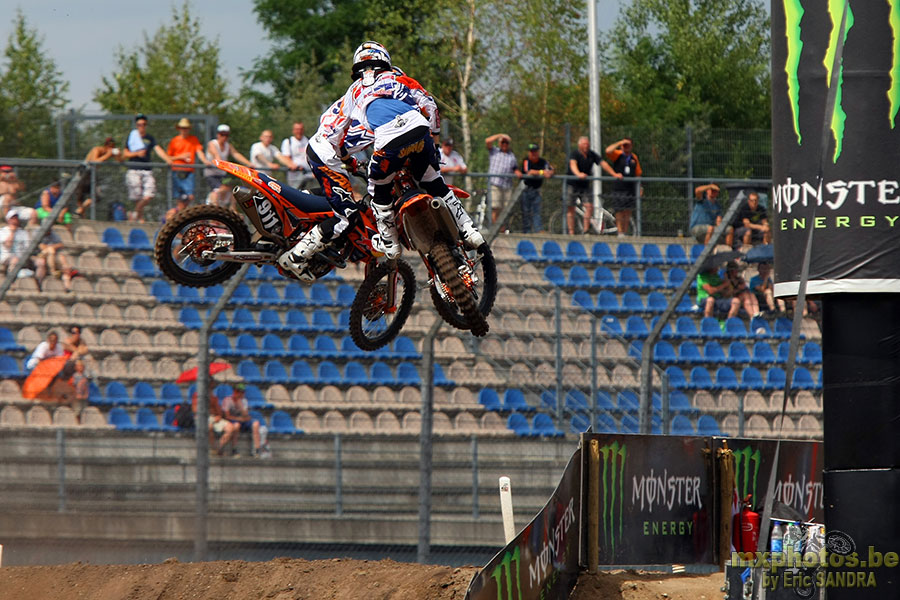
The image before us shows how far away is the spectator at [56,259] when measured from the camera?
39.2 feet

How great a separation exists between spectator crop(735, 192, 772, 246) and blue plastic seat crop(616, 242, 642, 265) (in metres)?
1.19

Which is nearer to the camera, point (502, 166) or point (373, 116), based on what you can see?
point (373, 116)

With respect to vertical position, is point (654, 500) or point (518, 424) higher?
point (518, 424)

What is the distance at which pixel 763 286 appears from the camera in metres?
13.2

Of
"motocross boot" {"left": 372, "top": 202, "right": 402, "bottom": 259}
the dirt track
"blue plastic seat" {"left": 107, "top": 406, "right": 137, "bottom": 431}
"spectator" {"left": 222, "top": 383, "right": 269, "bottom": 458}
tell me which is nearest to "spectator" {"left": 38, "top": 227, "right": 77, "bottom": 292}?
"blue plastic seat" {"left": 107, "top": 406, "right": 137, "bottom": 431}

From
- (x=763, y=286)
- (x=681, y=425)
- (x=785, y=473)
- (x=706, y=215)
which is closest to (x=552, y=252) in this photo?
(x=706, y=215)

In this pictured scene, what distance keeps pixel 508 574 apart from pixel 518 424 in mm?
4920

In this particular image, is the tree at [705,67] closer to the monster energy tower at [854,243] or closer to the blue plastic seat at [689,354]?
the blue plastic seat at [689,354]

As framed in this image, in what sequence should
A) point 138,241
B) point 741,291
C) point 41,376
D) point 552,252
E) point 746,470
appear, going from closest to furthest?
point 746,470 < point 41,376 < point 138,241 < point 741,291 < point 552,252

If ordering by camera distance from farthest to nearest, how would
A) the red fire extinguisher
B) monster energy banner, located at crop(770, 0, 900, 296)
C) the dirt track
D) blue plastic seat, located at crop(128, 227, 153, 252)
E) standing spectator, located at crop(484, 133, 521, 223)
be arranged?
Result: standing spectator, located at crop(484, 133, 521, 223)
blue plastic seat, located at crop(128, 227, 153, 252)
the red fire extinguisher
the dirt track
monster energy banner, located at crop(770, 0, 900, 296)

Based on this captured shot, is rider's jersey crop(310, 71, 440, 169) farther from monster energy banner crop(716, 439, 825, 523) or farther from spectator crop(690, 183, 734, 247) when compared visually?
spectator crop(690, 183, 734, 247)

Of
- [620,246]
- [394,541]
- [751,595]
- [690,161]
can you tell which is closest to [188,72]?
[690,161]

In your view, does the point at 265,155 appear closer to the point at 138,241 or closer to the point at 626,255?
the point at 138,241

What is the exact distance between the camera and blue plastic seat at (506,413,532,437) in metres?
12.2
